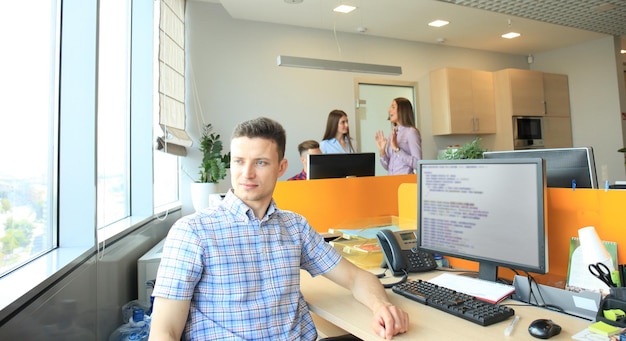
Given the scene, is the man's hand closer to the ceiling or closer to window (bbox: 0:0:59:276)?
window (bbox: 0:0:59:276)

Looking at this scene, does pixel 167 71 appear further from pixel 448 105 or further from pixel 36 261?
pixel 448 105

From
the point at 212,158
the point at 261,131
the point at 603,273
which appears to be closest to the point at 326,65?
the point at 212,158

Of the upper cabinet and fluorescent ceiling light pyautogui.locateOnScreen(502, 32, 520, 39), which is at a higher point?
fluorescent ceiling light pyautogui.locateOnScreen(502, 32, 520, 39)

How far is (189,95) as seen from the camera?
4.17 m

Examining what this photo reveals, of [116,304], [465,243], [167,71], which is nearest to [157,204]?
[167,71]

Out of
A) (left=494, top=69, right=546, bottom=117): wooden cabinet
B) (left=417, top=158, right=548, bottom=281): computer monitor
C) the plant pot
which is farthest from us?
(left=494, top=69, right=546, bottom=117): wooden cabinet

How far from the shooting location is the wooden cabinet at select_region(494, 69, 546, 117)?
5.71 metres

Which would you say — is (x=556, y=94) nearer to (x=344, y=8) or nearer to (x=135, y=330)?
(x=344, y=8)

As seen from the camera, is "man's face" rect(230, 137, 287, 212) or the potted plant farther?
the potted plant

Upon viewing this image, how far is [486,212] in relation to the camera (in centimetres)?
Answer: 135

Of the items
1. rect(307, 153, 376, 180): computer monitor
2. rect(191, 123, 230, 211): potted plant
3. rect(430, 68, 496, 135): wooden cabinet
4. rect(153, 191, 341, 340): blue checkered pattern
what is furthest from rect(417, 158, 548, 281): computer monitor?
rect(430, 68, 496, 135): wooden cabinet

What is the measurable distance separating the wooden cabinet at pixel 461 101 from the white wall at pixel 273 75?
0.50ft

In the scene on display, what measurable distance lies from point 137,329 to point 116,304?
18cm

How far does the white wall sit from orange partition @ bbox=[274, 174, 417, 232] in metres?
2.11
